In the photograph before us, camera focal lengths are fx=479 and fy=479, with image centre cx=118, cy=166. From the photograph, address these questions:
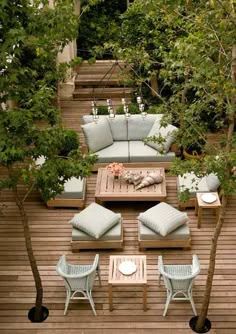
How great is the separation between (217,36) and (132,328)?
365cm

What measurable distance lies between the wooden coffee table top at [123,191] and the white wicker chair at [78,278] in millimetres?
1753

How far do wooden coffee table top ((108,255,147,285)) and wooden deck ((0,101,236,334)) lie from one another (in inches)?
15.9

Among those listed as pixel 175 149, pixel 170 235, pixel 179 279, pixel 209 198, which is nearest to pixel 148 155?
pixel 175 149

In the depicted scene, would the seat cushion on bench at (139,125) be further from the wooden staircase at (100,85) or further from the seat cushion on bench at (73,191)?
the wooden staircase at (100,85)

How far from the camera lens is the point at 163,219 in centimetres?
705

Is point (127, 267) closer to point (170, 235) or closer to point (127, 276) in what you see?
point (127, 276)

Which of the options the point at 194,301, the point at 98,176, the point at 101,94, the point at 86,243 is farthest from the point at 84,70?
the point at 194,301

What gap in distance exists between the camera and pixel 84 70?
12.3 meters

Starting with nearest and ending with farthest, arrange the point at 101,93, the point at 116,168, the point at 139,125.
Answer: the point at 116,168 → the point at 139,125 → the point at 101,93

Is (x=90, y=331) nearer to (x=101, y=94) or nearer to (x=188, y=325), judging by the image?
(x=188, y=325)

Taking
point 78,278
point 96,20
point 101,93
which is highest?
point 96,20

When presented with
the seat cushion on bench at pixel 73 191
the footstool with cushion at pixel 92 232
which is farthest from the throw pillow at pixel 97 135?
the footstool with cushion at pixel 92 232

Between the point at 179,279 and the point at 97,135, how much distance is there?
3.74 metres

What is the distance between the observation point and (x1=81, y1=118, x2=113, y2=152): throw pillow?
886cm
